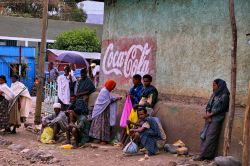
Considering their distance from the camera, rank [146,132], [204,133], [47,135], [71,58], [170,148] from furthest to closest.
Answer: [71,58] → [47,135] → [170,148] → [146,132] → [204,133]

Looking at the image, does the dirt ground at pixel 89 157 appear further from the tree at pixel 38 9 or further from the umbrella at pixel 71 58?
the tree at pixel 38 9

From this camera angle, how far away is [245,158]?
20.3 ft

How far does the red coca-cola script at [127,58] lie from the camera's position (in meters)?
9.95

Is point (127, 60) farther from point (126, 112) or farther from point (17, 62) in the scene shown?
point (17, 62)

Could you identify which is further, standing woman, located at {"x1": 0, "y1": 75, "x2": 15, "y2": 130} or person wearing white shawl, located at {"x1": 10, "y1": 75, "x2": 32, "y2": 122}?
person wearing white shawl, located at {"x1": 10, "y1": 75, "x2": 32, "y2": 122}

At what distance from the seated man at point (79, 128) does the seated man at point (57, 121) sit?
24 cm

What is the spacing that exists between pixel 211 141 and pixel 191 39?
6.65ft

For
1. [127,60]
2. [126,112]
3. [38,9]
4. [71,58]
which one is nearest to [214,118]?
[126,112]

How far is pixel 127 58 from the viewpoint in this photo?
10648 millimetres

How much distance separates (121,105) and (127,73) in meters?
0.72

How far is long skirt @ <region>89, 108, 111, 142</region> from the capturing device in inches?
388

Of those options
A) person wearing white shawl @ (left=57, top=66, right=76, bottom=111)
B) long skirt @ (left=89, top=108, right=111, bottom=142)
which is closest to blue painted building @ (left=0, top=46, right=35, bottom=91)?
person wearing white shawl @ (left=57, top=66, right=76, bottom=111)

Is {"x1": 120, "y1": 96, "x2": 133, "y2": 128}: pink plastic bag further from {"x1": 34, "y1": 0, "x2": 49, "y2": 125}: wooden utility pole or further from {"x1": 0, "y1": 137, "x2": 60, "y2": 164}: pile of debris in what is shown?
{"x1": 34, "y1": 0, "x2": 49, "y2": 125}: wooden utility pole

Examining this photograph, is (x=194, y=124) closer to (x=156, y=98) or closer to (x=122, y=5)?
(x=156, y=98)
